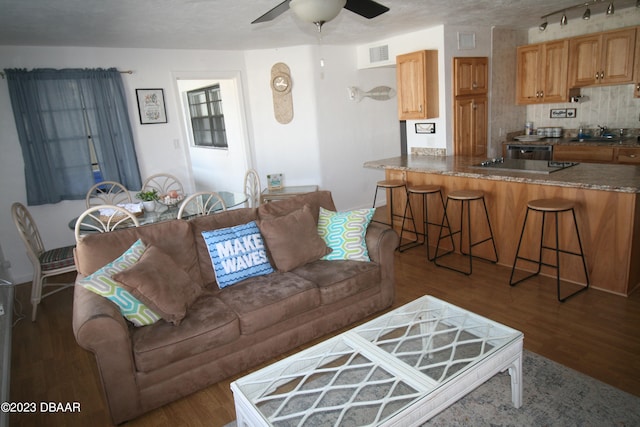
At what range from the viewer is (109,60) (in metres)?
4.68

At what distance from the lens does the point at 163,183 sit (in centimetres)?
517

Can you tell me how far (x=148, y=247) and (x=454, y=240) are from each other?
304 cm

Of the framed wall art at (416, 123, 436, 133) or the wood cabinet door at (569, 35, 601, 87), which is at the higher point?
the wood cabinet door at (569, 35, 601, 87)

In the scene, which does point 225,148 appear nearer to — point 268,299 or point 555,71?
point 268,299

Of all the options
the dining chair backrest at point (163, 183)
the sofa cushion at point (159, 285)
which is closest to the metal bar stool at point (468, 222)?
the sofa cushion at point (159, 285)

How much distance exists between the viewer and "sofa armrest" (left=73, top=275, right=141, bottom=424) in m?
2.07

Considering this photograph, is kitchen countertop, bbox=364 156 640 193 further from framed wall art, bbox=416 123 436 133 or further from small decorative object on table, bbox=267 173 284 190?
small decorative object on table, bbox=267 173 284 190

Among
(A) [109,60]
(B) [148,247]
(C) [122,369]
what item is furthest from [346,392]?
(A) [109,60]

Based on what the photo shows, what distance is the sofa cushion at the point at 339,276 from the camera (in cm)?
283

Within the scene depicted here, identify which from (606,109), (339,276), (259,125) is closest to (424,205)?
(339,276)

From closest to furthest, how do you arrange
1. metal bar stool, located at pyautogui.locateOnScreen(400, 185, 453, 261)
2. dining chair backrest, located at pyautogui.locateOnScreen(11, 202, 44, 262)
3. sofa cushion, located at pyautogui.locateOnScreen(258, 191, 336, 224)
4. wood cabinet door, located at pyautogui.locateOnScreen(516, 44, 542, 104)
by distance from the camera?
sofa cushion, located at pyautogui.locateOnScreen(258, 191, 336, 224), dining chair backrest, located at pyautogui.locateOnScreen(11, 202, 44, 262), metal bar stool, located at pyautogui.locateOnScreen(400, 185, 453, 261), wood cabinet door, located at pyautogui.locateOnScreen(516, 44, 542, 104)

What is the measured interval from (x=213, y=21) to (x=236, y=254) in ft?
7.13

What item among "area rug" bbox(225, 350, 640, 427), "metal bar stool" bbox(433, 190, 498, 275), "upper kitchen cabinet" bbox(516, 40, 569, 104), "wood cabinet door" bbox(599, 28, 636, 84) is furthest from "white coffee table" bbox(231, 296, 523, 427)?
"upper kitchen cabinet" bbox(516, 40, 569, 104)

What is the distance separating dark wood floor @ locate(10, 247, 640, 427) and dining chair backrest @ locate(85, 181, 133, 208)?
3.91 ft
